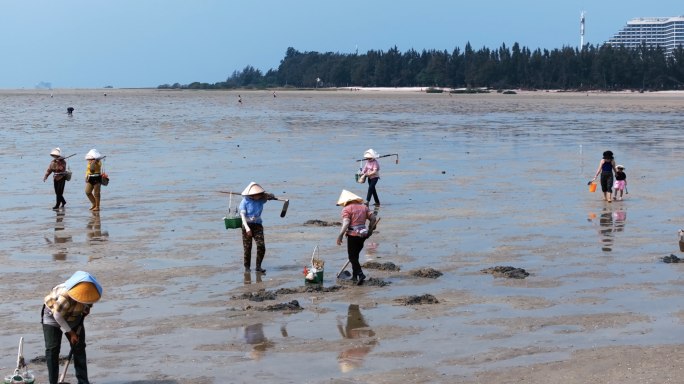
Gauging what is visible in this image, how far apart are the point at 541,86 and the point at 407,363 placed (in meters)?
172

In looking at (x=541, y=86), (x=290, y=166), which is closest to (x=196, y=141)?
(x=290, y=166)

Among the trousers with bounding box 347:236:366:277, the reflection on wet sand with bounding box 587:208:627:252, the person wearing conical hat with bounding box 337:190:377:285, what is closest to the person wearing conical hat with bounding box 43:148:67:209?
the person wearing conical hat with bounding box 337:190:377:285

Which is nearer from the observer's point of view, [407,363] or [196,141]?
[407,363]

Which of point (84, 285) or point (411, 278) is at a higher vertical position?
point (84, 285)

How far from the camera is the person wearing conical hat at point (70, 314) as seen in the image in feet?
29.5

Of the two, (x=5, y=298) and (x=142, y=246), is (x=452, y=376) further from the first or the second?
(x=142, y=246)

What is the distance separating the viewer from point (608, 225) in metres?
19.5

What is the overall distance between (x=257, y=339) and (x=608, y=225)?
34.0 feet

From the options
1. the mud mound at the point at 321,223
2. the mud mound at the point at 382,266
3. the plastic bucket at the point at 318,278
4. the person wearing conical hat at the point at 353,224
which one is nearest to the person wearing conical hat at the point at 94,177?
the mud mound at the point at 321,223

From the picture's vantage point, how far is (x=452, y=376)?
10055 millimetres

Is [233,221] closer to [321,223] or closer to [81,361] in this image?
[321,223]

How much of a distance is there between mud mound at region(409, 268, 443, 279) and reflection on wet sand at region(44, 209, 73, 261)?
19.7 feet

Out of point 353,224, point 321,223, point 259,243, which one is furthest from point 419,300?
point 321,223

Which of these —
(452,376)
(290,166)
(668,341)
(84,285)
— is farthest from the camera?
(290,166)
